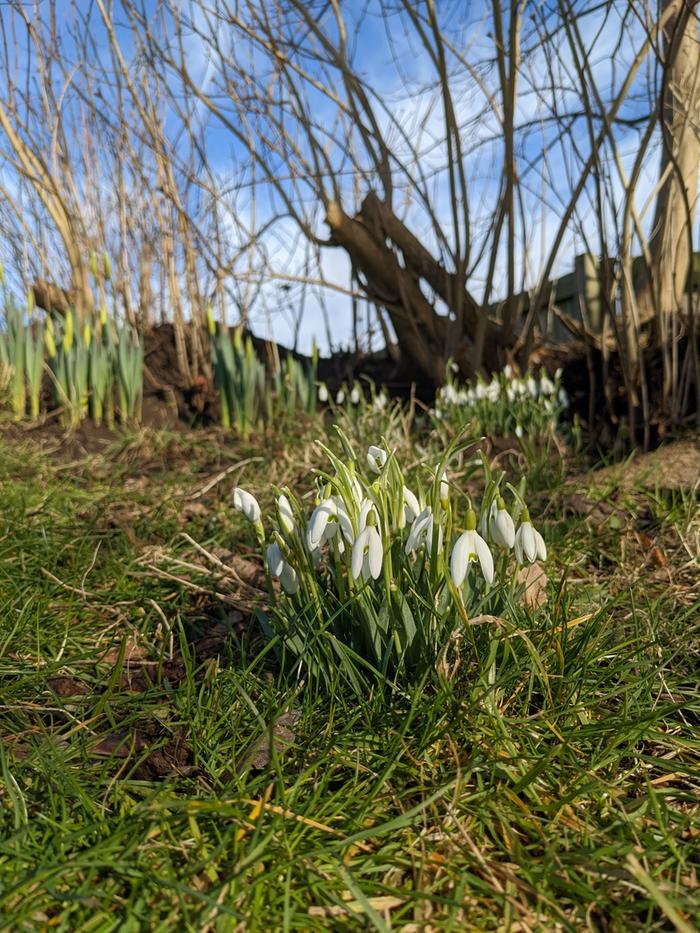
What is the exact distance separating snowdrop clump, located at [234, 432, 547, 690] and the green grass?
0.08 m

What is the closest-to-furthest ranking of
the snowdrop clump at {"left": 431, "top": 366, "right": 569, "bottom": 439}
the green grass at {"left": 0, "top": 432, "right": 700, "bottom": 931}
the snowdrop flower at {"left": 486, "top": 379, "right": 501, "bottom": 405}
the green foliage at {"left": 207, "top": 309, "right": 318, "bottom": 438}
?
the green grass at {"left": 0, "top": 432, "right": 700, "bottom": 931}, the snowdrop clump at {"left": 431, "top": 366, "right": 569, "bottom": 439}, the snowdrop flower at {"left": 486, "top": 379, "right": 501, "bottom": 405}, the green foliage at {"left": 207, "top": 309, "right": 318, "bottom": 438}

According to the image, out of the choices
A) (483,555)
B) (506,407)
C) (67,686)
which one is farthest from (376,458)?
(506,407)

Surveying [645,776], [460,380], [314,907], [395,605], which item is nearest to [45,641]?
[395,605]

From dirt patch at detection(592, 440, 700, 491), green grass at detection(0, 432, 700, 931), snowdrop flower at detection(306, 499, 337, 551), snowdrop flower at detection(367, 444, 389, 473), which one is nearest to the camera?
green grass at detection(0, 432, 700, 931)

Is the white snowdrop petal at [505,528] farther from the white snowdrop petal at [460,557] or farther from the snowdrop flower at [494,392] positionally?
the snowdrop flower at [494,392]

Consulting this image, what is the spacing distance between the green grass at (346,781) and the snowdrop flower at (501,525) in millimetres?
183

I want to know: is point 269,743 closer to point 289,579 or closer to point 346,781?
point 346,781

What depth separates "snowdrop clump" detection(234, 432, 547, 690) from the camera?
4.89 feet

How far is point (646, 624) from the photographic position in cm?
198

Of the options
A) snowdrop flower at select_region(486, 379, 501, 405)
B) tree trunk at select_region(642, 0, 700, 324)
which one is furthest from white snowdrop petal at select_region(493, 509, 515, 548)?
snowdrop flower at select_region(486, 379, 501, 405)

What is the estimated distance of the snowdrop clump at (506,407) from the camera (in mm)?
4039

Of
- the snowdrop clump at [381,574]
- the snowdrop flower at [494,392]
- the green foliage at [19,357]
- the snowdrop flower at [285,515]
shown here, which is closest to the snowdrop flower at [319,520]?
the snowdrop clump at [381,574]

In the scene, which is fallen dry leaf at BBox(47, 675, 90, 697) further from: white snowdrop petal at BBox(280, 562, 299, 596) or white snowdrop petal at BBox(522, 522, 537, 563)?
white snowdrop petal at BBox(522, 522, 537, 563)

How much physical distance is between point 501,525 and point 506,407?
2.87m
